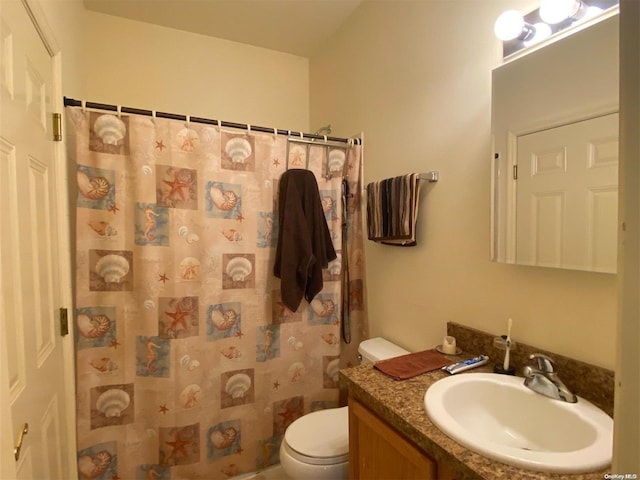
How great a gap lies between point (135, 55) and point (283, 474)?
2813 mm

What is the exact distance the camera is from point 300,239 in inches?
70.0

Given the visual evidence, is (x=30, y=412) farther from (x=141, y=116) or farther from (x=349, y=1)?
(x=349, y=1)

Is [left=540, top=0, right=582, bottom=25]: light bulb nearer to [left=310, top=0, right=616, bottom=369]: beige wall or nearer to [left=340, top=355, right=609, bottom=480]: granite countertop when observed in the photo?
[left=310, top=0, right=616, bottom=369]: beige wall

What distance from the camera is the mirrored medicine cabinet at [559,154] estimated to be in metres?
0.94

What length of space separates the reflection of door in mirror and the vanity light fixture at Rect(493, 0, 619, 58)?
1.06 ft

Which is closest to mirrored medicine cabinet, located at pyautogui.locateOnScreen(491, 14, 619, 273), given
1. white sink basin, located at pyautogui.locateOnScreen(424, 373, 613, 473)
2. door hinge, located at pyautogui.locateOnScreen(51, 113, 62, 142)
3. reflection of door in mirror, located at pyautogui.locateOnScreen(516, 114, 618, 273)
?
reflection of door in mirror, located at pyautogui.locateOnScreen(516, 114, 618, 273)

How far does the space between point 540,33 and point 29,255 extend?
1.79 m

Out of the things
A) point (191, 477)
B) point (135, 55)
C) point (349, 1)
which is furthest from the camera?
point (135, 55)

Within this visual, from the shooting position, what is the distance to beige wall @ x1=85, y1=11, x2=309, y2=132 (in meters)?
2.11

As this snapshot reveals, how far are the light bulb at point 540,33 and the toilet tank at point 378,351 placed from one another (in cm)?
143

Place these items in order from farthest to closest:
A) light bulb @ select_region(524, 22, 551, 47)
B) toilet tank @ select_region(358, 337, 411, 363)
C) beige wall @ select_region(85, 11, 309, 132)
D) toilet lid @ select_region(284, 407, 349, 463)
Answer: beige wall @ select_region(85, 11, 309, 132) → toilet tank @ select_region(358, 337, 411, 363) → toilet lid @ select_region(284, 407, 349, 463) → light bulb @ select_region(524, 22, 551, 47)

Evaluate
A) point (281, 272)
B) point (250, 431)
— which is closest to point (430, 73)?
point (281, 272)

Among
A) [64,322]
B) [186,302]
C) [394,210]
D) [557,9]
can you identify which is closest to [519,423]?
[394,210]

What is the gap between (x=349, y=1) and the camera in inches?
78.3
